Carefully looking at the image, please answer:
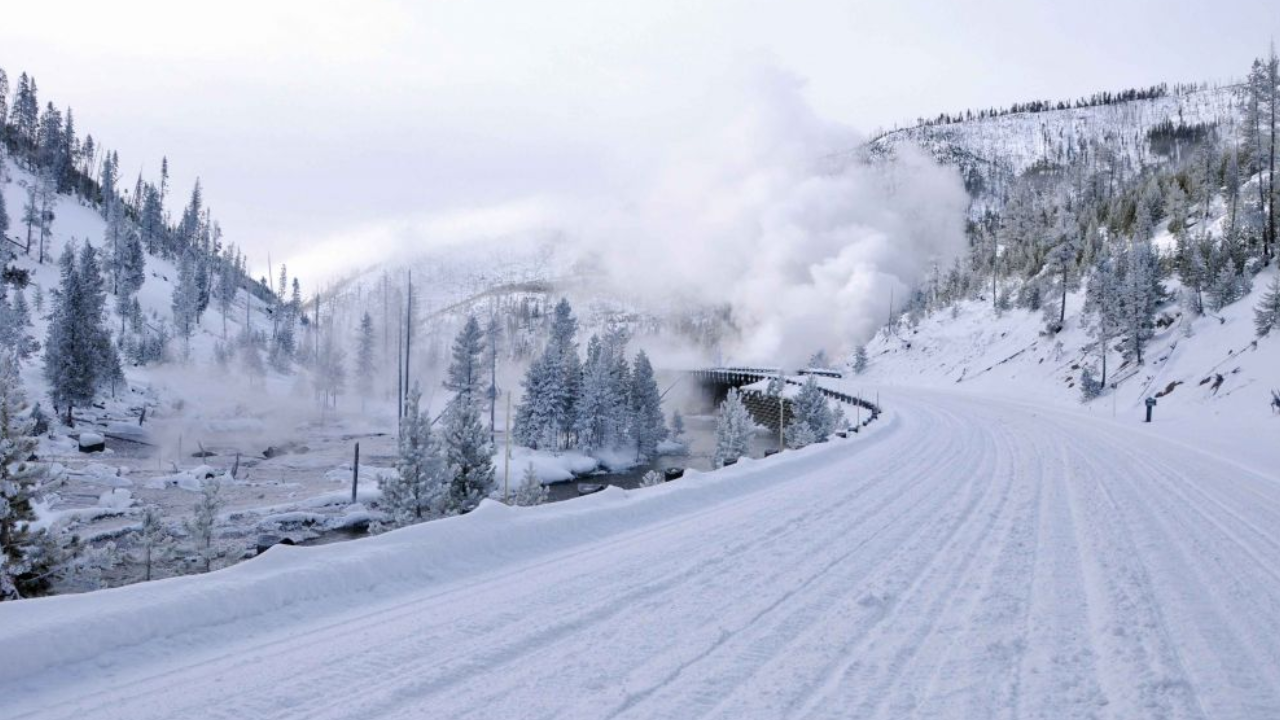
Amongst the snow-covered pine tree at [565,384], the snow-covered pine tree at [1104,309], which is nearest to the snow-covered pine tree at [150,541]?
the snow-covered pine tree at [565,384]

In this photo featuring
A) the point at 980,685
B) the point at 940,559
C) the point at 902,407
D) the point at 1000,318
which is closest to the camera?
the point at 980,685

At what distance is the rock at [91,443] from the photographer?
4484 cm

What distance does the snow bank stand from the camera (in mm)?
4188

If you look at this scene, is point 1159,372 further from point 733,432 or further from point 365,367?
point 365,367

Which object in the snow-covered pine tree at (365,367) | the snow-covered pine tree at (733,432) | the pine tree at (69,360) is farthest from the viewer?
the snow-covered pine tree at (365,367)

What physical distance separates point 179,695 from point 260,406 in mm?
82911

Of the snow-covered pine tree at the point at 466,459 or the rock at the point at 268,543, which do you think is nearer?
the rock at the point at 268,543

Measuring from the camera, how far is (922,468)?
1441cm

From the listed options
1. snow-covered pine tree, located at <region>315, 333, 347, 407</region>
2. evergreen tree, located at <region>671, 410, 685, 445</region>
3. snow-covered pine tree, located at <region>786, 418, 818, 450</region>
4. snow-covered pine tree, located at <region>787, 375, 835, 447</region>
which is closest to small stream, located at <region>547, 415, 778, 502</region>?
evergreen tree, located at <region>671, 410, 685, 445</region>

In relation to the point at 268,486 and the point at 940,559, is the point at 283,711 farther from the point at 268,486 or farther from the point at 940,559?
the point at 268,486

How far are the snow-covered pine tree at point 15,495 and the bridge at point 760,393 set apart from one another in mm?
32125

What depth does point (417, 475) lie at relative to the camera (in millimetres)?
26016

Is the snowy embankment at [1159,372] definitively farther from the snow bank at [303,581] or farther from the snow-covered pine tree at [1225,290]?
the snow bank at [303,581]

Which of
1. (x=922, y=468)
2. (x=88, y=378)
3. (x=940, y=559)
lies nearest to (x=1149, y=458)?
(x=922, y=468)
